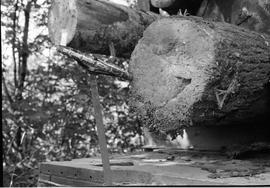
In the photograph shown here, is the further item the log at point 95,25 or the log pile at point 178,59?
the log at point 95,25

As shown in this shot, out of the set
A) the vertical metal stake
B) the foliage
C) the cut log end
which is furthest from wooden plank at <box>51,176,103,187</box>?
the foliage

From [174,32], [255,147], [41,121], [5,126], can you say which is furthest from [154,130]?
[5,126]

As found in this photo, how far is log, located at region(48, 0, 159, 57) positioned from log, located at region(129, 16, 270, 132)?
0.90 ft

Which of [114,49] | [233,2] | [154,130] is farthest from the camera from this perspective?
[233,2]

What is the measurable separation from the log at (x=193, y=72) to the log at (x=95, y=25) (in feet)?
0.90

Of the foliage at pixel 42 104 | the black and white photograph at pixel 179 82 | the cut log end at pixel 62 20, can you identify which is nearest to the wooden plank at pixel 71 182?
the black and white photograph at pixel 179 82

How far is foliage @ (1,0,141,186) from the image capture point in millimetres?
5305

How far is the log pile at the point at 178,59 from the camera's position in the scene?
8.05ft

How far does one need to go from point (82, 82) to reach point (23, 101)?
756 millimetres

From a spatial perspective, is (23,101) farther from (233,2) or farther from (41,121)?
(233,2)

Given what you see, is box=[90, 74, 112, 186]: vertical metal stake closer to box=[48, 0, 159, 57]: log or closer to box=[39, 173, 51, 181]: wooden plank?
box=[48, 0, 159, 57]: log

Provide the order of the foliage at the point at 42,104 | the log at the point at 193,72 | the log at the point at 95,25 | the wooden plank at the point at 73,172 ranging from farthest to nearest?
the foliage at the point at 42,104, the wooden plank at the point at 73,172, the log at the point at 95,25, the log at the point at 193,72

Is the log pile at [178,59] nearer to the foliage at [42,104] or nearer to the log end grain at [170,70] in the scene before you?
the log end grain at [170,70]

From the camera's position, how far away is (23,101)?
207 inches
